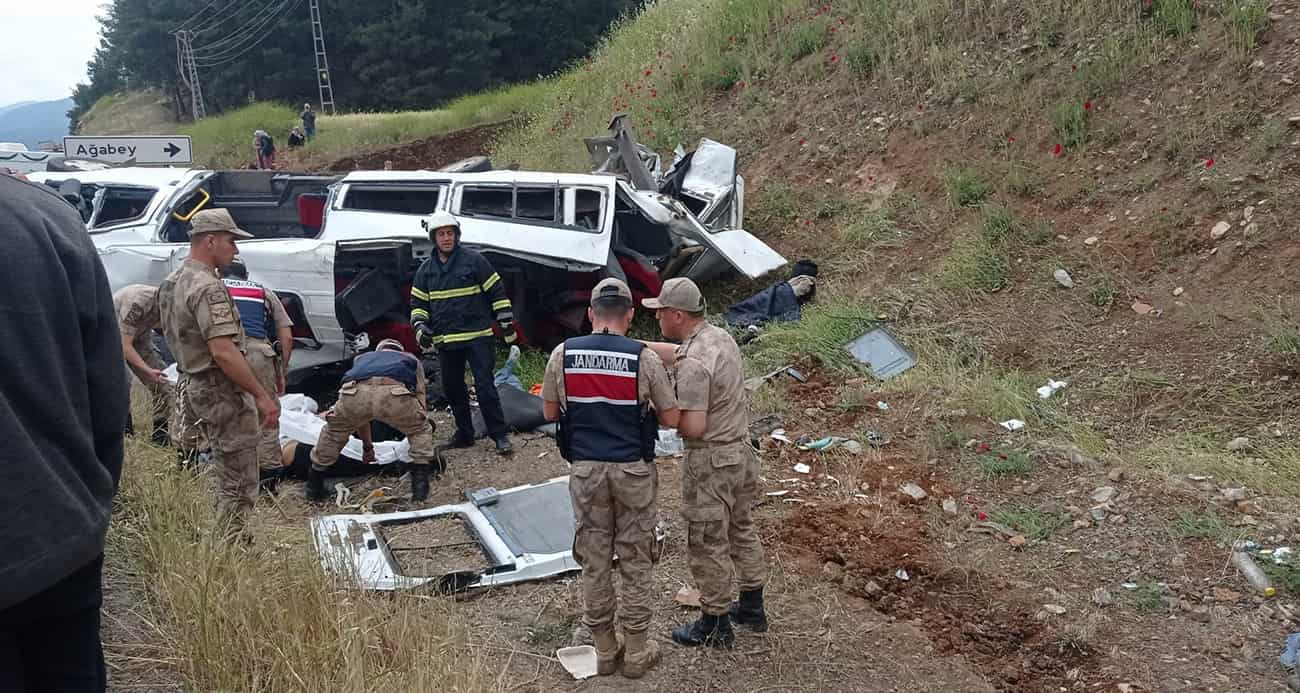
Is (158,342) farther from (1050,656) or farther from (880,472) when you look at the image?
(1050,656)

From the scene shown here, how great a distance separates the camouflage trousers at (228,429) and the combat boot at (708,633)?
2.17 m

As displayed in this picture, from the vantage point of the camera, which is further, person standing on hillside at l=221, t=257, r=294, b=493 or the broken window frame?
the broken window frame

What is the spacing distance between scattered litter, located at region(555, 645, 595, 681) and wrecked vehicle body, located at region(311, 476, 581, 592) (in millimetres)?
662

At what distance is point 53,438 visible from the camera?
1667 mm

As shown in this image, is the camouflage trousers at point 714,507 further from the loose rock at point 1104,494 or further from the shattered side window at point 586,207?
the shattered side window at point 586,207

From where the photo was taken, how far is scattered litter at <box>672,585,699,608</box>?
437cm

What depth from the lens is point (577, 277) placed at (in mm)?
8164

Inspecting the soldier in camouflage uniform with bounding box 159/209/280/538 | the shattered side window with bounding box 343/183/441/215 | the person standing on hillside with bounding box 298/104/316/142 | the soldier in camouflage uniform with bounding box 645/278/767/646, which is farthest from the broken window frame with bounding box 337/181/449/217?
the person standing on hillside with bounding box 298/104/316/142

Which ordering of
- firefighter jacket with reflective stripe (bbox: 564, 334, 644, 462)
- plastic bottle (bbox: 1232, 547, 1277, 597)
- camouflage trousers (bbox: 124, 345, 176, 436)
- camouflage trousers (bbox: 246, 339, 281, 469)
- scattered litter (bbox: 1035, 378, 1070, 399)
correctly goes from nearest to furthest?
firefighter jacket with reflective stripe (bbox: 564, 334, 644, 462) < plastic bottle (bbox: 1232, 547, 1277, 597) < camouflage trousers (bbox: 246, 339, 281, 469) < camouflage trousers (bbox: 124, 345, 176, 436) < scattered litter (bbox: 1035, 378, 1070, 399)

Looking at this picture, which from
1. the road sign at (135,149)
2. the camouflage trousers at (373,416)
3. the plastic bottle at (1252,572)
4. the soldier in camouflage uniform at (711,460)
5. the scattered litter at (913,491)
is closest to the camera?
the soldier in camouflage uniform at (711,460)

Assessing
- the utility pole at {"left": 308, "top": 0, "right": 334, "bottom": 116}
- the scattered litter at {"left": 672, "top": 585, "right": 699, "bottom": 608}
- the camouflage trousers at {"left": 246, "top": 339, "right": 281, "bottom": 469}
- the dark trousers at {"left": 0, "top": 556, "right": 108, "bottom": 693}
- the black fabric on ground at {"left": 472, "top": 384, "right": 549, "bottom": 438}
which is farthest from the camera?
the utility pole at {"left": 308, "top": 0, "right": 334, "bottom": 116}

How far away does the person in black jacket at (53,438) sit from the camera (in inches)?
62.7

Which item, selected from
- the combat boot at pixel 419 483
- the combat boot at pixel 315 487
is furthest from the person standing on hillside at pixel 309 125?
the combat boot at pixel 419 483

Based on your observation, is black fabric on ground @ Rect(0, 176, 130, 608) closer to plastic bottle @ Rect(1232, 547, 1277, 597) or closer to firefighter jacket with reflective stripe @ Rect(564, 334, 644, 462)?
firefighter jacket with reflective stripe @ Rect(564, 334, 644, 462)
